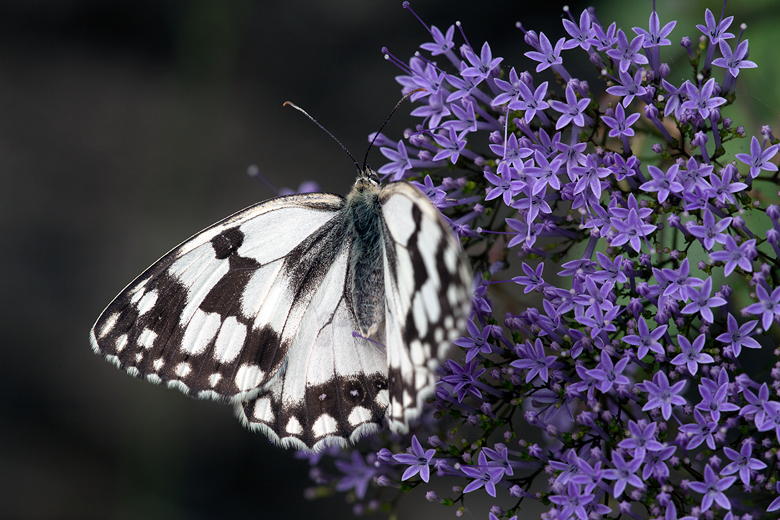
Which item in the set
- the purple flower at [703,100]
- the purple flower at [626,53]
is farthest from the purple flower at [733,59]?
the purple flower at [626,53]

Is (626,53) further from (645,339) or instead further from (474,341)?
(474,341)

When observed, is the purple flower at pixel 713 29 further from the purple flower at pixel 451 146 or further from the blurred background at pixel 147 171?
the blurred background at pixel 147 171

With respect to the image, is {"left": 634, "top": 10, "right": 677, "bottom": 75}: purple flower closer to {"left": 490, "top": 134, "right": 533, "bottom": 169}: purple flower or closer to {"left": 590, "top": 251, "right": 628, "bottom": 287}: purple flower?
{"left": 490, "top": 134, "right": 533, "bottom": 169}: purple flower

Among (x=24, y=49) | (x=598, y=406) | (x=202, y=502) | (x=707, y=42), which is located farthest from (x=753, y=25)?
(x=24, y=49)

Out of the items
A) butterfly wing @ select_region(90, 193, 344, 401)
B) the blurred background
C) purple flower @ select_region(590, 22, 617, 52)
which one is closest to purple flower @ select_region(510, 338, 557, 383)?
butterfly wing @ select_region(90, 193, 344, 401)

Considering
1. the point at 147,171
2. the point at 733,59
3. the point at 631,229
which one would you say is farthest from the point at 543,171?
the point at 147,171

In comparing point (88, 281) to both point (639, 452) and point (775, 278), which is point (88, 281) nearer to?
point (639, 452)
